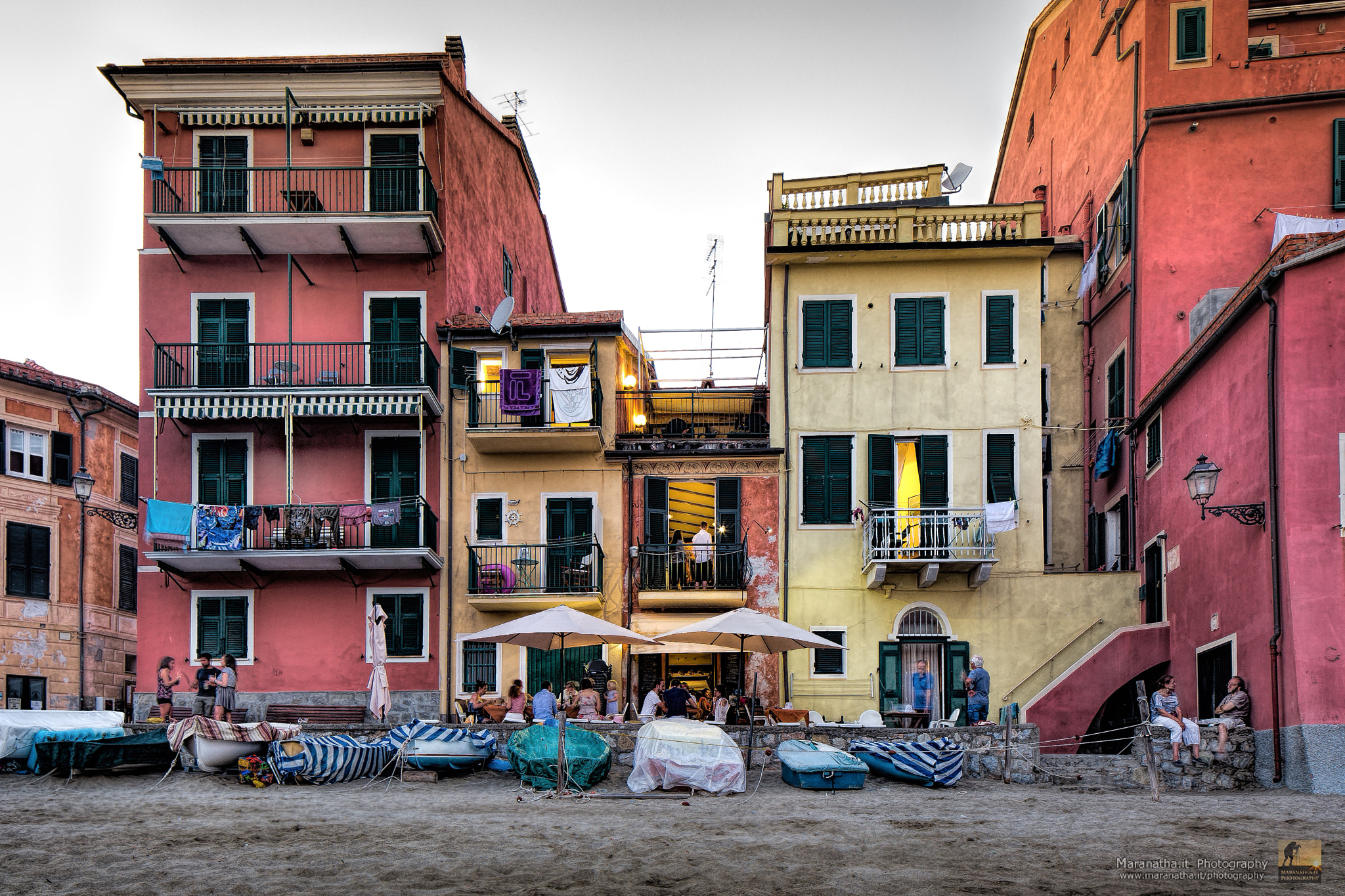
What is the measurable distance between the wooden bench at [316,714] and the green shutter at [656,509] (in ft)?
22.1

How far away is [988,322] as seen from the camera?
27969 millimetres

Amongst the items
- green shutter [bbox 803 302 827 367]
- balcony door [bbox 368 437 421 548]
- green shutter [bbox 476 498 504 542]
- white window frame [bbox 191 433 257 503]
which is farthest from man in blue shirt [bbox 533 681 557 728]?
green shutter [bbox 803 302 827 367]

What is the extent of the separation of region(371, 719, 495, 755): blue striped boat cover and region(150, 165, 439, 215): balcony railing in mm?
12359

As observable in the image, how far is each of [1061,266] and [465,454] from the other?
44.8 feet

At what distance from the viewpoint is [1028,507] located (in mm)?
27172

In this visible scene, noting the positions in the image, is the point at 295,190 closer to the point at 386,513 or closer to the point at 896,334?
the point at 386,513

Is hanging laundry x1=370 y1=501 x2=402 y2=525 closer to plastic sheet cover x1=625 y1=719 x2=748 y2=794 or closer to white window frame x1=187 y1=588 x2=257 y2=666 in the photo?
white window frame x1=187 y1=588 x2=257 y2=666

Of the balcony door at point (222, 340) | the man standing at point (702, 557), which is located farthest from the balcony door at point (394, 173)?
the man standing at point (702, 557)

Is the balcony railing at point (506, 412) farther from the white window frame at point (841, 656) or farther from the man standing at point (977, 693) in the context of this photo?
the man standing at point (977, 693)

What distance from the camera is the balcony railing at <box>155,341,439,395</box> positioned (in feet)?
92.2

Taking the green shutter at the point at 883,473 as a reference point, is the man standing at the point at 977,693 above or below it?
below

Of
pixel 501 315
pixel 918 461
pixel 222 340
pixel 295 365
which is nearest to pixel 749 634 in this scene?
pixel 918 461

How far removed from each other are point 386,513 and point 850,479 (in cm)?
935

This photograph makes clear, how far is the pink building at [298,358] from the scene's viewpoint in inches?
1083
